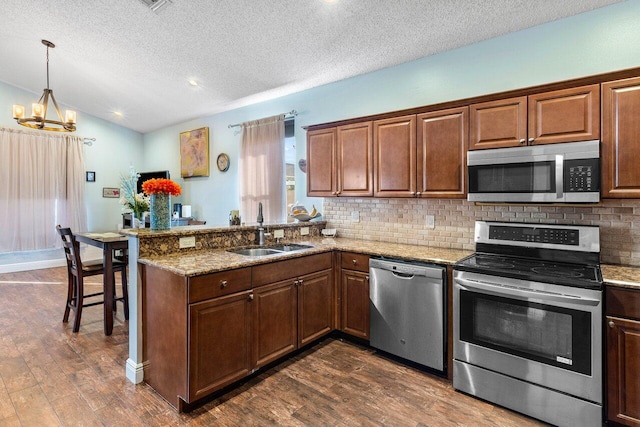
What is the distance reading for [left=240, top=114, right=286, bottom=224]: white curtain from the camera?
4.65 m

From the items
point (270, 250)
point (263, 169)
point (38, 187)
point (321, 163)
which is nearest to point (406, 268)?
point (270, 250)

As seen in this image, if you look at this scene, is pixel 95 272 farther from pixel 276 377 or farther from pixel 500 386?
pixel 500 386

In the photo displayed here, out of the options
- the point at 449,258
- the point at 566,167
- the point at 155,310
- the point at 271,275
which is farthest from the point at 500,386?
the point at 155,310

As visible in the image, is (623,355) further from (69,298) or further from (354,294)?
(69,298)

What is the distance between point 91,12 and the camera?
3.27m

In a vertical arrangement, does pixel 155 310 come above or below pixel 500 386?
above

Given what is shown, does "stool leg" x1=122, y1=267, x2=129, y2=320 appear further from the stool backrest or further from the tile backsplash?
the tile backsplash

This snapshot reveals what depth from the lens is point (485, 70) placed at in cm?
291

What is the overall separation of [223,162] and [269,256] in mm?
3541

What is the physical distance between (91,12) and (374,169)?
10.6ft

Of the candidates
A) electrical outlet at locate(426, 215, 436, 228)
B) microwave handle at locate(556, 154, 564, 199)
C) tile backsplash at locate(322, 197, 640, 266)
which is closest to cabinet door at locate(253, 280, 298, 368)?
tile backsplash at locate(322, 197, 640, 266)

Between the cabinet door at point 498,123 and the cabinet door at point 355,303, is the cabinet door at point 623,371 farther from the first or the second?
the cabinet door at point 355,303

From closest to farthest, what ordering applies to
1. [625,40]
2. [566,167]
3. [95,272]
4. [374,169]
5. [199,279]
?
[199,279] < [566,167] < [625,40] < [374,169] < [95,272]

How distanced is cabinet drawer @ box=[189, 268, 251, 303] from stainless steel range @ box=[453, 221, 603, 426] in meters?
1.51
